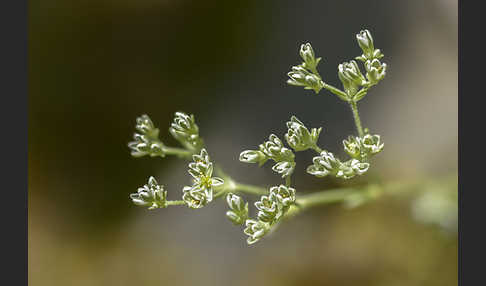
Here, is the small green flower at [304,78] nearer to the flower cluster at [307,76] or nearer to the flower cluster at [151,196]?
the flower cluster at [307,76]

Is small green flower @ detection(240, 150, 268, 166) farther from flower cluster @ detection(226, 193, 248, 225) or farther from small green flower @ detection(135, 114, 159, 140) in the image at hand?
small green flower @ detection(135, 114, 159, 140)

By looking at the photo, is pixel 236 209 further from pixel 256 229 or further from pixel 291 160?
pixel 291 160

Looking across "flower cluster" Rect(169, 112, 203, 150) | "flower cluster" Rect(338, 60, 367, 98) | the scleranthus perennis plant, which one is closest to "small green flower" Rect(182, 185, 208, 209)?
the scleranthus perennis plant

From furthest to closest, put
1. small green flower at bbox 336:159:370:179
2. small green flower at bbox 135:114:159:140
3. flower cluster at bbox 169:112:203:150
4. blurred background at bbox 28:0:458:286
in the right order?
blurred background at bbox 28:0:458:286, small green flower at bbox 135:114:159:140, flower cluster at bbox 169:112:203:150, small green flower at bbox 336:159:370:179

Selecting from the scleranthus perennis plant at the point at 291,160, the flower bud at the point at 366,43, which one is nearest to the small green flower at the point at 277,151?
the scleranthus perennis plant at the point at 291,160

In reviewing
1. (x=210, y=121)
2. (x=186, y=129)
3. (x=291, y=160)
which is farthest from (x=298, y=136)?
(x=210, y=121)
